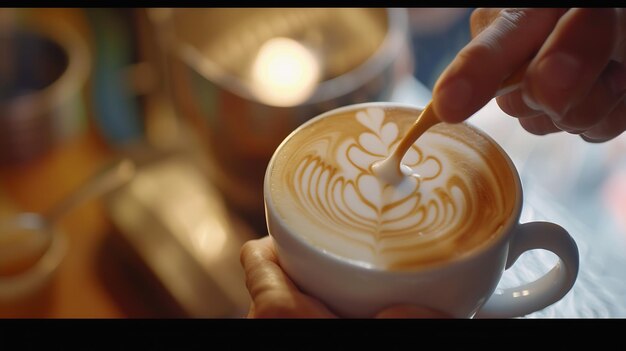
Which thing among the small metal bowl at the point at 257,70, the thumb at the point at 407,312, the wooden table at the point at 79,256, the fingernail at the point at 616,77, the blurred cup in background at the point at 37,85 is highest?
the fingernail at the point at 616,77

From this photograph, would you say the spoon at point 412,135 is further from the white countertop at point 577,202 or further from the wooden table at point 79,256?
the wooden table at point 79,256

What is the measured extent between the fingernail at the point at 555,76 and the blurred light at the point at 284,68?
1.72ft

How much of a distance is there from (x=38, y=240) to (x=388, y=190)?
67 cm

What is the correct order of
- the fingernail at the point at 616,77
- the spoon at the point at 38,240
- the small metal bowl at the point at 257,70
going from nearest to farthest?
→ 1. the fingernail at the point at 616,77
2. the small metal bowl at the point at 257,70
3. the spoon at the point at 38,240

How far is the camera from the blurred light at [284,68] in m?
1.10

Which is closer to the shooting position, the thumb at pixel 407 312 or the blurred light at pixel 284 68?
the thumb at pixel 407 312

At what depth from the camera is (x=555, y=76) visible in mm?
551

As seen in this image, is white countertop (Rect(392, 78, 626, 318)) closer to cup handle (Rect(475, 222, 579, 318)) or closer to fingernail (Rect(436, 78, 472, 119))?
cup handle (Rect(475, 222, 579, 318))

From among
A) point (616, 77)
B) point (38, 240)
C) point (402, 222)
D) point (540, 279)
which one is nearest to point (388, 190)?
point (402, 222)

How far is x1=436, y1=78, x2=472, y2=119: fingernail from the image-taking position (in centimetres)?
54

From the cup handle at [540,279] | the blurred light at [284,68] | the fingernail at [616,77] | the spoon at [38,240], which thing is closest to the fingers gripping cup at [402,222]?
the cup handle at [540,279]

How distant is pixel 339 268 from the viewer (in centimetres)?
53

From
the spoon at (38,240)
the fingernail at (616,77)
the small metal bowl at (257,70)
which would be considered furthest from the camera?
the spoon at (38,240)
